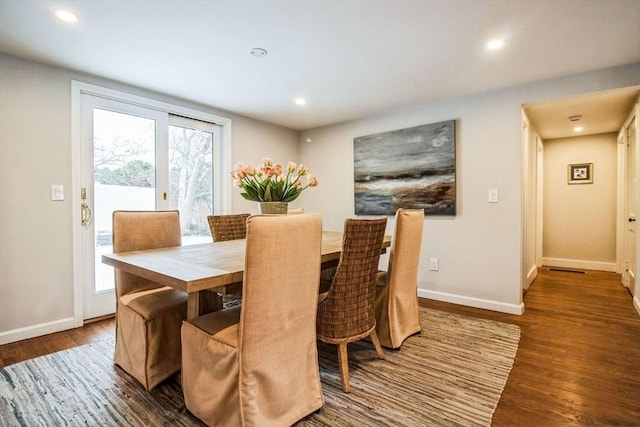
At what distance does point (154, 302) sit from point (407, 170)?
2811mm

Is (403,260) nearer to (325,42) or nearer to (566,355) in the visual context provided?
(566,355)

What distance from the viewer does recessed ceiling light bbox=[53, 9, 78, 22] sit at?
5.96 ft

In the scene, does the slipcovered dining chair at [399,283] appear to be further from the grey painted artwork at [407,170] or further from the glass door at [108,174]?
the glass door at [108,174]

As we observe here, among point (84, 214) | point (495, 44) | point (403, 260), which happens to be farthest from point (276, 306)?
point (84, 214)

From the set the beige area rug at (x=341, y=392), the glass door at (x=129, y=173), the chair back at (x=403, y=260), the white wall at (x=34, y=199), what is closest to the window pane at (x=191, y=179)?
the glass door at (x=129, y=173)

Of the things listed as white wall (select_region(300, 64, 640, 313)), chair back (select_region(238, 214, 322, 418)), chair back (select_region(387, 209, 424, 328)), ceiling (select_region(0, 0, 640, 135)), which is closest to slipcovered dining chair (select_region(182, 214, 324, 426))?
chair back (select_region(238, 214, 322, 418))

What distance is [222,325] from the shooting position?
4.82 ft

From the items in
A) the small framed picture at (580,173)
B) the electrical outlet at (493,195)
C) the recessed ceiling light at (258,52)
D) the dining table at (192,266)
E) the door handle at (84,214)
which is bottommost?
the dining table at (192,266)

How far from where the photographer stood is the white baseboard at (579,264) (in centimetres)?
475

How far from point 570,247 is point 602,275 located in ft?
→ 2.23

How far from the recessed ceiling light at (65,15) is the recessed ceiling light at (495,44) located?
2621mm

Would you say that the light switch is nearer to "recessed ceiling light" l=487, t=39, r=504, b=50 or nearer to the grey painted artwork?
the grey painted artwork

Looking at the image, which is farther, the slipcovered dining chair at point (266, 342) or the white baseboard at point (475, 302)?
the white baseboard at point (475, 302)

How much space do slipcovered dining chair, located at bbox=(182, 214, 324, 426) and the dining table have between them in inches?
5.3
